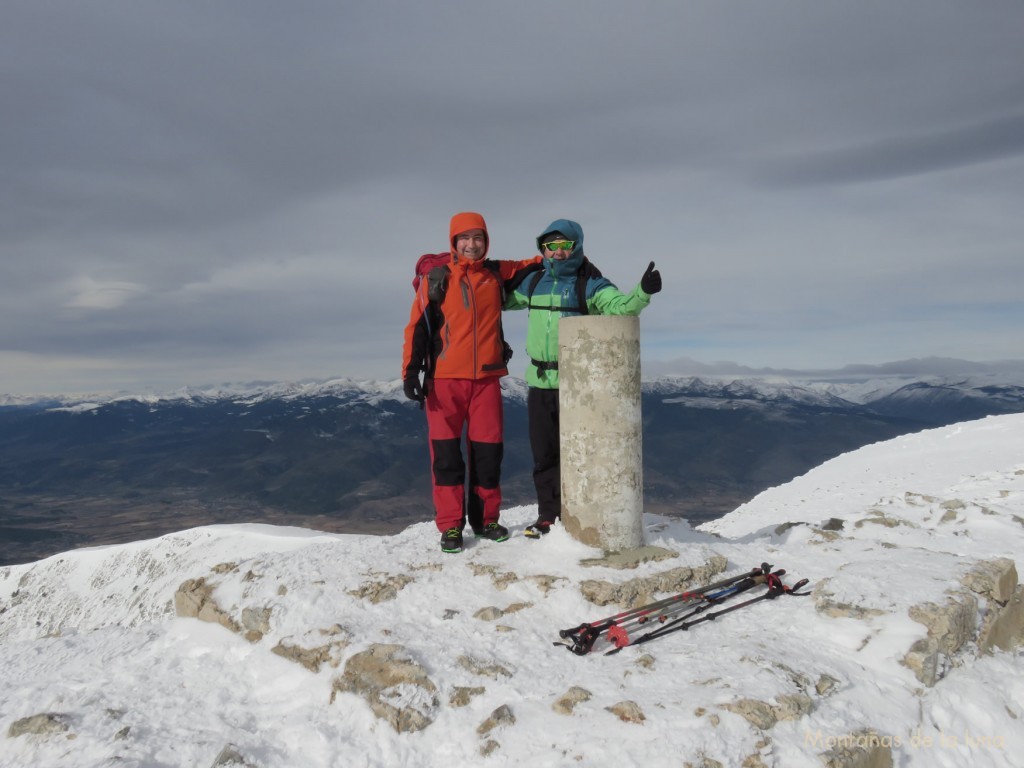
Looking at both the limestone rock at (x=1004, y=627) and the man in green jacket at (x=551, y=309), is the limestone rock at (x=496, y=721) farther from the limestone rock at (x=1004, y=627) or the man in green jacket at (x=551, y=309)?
the limestone rock at (x=1004, y=627)

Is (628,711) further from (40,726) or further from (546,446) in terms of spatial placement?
(40,726)

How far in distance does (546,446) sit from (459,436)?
1.14m

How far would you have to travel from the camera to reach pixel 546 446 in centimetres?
754

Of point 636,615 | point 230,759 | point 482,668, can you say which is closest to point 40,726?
point 230,759

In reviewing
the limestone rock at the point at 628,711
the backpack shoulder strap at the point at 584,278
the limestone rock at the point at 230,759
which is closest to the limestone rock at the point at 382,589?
the limestone rock at the point at 230,759

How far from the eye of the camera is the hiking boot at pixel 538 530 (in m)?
7.41

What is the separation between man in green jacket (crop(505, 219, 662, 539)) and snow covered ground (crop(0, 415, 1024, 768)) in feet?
2.97

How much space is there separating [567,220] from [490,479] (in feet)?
10.9

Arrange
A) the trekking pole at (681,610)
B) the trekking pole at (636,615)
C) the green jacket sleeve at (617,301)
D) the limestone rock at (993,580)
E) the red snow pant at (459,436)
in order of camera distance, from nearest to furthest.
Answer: the trekking pole at (636,615), the trekking pole at (681,610), the limestone rock at (993,580), the green jacket sleeve at (617,301), the red snow pant at (459,436)

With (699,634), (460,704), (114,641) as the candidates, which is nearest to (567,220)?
(699,634)

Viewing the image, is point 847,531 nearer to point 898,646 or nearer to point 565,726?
point 898,646


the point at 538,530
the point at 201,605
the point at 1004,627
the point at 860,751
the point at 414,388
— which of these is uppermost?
the point at 414,388

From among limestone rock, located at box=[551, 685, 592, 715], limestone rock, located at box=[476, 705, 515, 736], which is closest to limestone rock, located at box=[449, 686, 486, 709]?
limestone rock, located at box=[476, 705, 515, 736]

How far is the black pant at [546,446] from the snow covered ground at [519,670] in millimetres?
668
